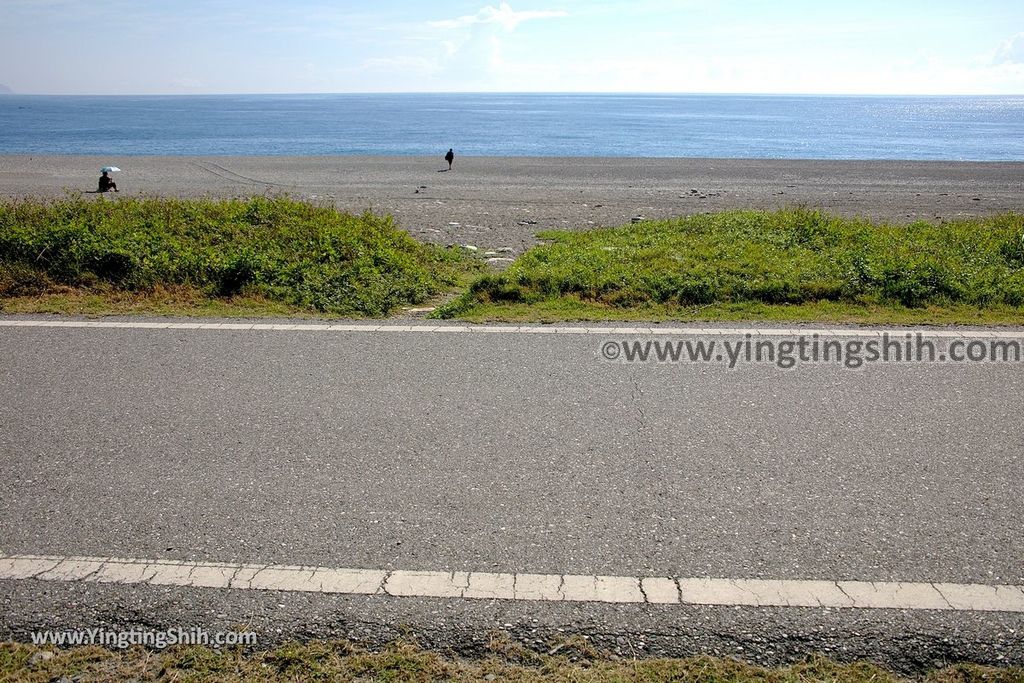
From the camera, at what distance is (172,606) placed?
3.07m

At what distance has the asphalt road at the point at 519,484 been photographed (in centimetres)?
302

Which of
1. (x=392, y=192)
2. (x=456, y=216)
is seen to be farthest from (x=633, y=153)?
(x=456, y=216)

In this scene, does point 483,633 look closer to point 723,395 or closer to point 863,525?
point 863,525

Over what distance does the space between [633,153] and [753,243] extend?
41.5 m

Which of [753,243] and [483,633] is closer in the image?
[483,633]

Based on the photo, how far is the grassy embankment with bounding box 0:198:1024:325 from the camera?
24.7 feet

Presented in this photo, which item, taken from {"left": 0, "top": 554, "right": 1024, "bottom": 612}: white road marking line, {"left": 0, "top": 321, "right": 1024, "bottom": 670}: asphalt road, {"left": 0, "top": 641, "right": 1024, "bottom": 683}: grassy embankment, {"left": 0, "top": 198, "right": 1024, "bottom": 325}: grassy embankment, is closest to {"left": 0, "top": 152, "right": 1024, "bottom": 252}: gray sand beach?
{"left": 0, "top": 198, "right": 1024, "bottom": 325}: grassy embankment

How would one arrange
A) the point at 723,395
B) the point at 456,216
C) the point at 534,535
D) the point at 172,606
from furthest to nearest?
1. the point at 456,216
2. the point at 723,395
3. the point at 534,535
4. the point at 172,606

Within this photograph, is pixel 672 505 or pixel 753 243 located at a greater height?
pixel 753 243

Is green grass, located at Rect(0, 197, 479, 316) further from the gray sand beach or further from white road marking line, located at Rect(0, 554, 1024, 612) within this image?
white road marking line, located at Rect(0, 554, 1024, 612)

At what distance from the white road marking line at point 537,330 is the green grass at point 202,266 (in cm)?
50

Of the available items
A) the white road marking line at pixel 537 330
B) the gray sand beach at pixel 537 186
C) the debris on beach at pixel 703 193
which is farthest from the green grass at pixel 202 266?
the debris on beach at pixel 703 193

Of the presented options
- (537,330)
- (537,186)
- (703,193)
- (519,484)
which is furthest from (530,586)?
(537,186)

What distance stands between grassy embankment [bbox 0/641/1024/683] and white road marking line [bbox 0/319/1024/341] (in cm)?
414
